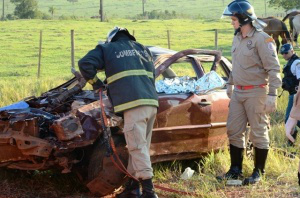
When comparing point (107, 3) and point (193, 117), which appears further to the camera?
point (107, 3)

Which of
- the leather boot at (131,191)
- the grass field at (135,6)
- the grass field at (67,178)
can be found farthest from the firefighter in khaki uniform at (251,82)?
the grass field at (135,6)

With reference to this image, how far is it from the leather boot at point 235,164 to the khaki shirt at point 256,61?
0.80 metres

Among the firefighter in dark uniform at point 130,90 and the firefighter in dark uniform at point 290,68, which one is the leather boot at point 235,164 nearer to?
the firefighter in dark uniform at point 130,90

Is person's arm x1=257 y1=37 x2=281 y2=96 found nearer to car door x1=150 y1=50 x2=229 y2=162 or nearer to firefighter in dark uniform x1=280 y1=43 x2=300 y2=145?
car door x1=150 y1=50 x2=229 y2=162

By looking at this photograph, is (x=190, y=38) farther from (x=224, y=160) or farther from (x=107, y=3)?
(x=107, y=3)

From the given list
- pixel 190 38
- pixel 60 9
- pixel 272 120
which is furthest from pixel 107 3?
pixel 272 120

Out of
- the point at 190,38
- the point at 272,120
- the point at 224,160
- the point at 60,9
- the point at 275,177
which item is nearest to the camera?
the point at 275,177

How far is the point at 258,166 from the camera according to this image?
6.83 meters

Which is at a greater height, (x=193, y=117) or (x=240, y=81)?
(x=240, y=81)

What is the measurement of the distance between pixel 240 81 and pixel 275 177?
123 centimetres

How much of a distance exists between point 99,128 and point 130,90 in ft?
1.87

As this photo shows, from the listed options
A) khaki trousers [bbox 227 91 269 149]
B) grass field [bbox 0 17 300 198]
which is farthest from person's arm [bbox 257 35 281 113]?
grass field [bbox 0 17 300 198]

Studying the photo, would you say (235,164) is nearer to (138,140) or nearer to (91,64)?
(138,140)

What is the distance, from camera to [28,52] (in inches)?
1153
